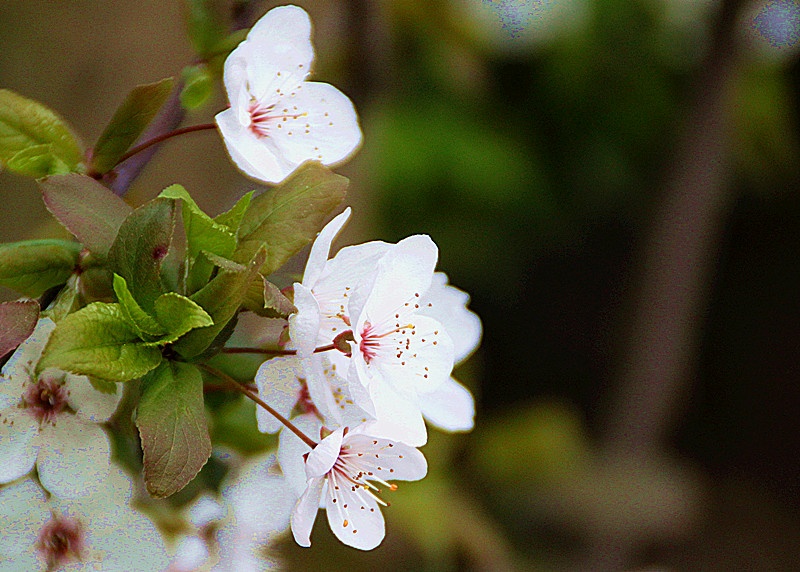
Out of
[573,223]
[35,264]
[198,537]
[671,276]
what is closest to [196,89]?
[35,264]

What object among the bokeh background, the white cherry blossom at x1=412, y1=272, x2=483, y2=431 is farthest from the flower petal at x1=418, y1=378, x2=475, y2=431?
the bokeh background

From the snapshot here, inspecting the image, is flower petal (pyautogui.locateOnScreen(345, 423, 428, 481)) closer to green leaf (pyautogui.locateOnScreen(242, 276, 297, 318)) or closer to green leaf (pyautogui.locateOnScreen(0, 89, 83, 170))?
green leaf (pyautogui.locateOnScreen(242, 276, 297, 318))

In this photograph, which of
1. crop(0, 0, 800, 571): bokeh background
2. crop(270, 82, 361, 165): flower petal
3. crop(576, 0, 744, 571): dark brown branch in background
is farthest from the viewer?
crop(576, 0, 744, 571): dark brown branch in background

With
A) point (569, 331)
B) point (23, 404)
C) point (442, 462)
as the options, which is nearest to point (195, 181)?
point (442, 462)

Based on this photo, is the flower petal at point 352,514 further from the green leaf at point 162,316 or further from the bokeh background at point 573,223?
the bokeh background at point 573,223

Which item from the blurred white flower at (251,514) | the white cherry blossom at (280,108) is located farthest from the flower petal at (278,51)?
the blurred white flower at (251,514)

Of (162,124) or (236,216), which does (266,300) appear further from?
(162,124)

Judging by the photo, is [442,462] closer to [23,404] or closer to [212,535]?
[212,535]
